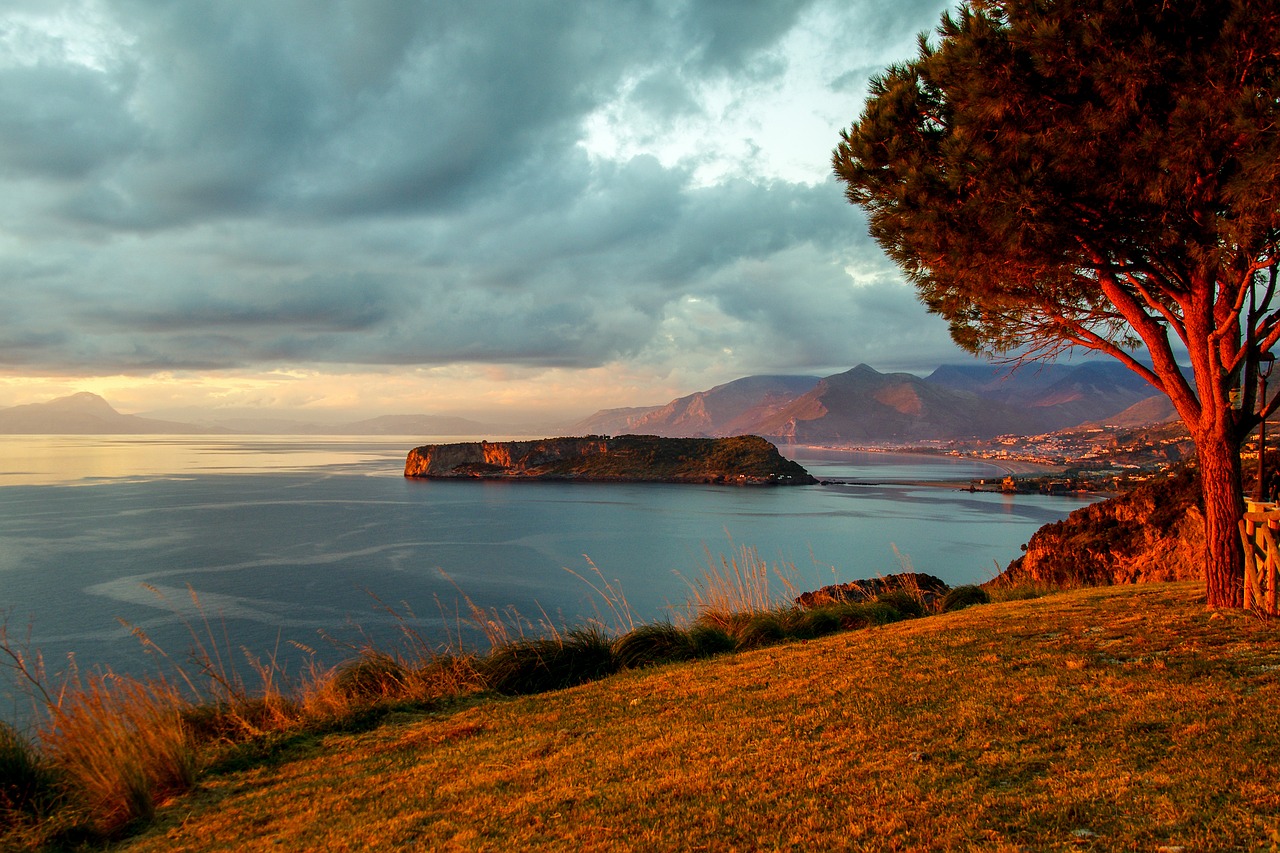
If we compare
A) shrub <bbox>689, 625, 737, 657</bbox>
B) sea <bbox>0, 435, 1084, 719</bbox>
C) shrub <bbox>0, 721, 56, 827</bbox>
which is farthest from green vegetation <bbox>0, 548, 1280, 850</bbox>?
sea <bbox>0, 435, 1084, 719</bbox>

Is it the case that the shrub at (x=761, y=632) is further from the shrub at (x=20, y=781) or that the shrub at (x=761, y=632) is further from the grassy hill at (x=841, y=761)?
the shrub at (x=20, y=781)

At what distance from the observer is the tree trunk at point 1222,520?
21.3 ft

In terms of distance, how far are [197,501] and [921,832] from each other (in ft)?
209

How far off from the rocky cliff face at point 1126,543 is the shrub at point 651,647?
7.72 metres

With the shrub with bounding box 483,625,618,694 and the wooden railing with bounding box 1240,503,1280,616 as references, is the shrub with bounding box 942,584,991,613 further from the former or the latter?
the shrub with bounding box 483,625,618,694

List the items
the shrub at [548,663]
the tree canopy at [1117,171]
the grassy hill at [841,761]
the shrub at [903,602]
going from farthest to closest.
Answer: the shrub at [903,602], the shrub at [548,663], the tree canopy at [1117,171], the grassy hill at [841,761]

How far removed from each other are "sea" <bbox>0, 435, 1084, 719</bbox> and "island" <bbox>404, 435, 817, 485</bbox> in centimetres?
1636

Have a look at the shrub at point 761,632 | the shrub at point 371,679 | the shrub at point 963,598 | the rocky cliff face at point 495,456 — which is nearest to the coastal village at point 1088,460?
the shrub at point 963,598

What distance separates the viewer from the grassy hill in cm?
286

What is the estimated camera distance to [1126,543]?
13852mm

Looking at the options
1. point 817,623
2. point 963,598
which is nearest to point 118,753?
point 817,623

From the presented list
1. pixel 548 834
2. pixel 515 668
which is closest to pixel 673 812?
pixel 548 834

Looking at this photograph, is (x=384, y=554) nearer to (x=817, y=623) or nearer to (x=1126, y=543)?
(x=817, y=623)

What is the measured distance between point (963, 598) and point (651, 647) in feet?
16.7
